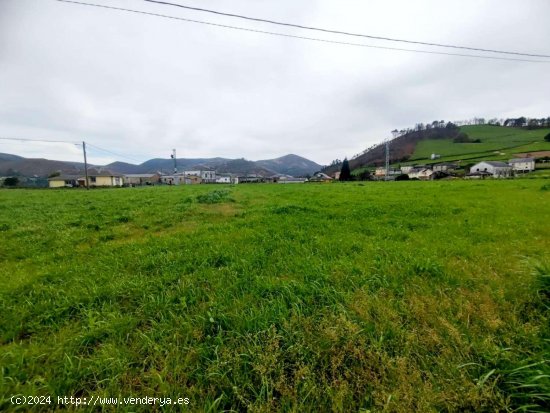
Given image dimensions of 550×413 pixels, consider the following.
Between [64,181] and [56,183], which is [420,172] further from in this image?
[56,183]

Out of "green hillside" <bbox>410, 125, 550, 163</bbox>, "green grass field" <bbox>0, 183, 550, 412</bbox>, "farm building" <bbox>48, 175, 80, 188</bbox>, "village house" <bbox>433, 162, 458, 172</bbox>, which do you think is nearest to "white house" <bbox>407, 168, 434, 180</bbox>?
"village house" <bbox>433, 162, 458, 172</bbox>

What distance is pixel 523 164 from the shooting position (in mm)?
72125

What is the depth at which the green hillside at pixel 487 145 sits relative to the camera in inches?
3509

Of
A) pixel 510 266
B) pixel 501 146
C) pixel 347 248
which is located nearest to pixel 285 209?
pixel 347 248

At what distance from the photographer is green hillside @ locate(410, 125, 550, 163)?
89.1 m

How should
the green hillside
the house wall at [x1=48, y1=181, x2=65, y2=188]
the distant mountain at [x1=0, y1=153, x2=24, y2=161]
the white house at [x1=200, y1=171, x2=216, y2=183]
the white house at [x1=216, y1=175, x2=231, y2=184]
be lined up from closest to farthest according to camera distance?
the house wall at [x1=48, y1=181, x2=65, y2=188] → the green hillside → the white house at [x1=216, y1=175, x2=231, y2=184] → the white house at [x1=200, y1=171, x2=216, y2=183] → the distant mountain at [x1=0, y1=153, x2=24, y2=161]

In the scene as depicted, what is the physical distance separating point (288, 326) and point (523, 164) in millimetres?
104873

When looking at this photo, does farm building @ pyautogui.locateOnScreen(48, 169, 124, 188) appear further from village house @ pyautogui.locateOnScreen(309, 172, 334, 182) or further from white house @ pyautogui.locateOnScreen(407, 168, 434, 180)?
white house @ pyautogui.locateOnScreen(407, 168, 434, 180)

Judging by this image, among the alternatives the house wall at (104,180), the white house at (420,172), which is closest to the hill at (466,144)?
the white house at (420,172)

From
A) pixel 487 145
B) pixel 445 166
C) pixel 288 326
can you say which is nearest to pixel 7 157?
pixel 288 326

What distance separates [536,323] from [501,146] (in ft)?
446

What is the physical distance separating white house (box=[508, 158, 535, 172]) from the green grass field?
313ft

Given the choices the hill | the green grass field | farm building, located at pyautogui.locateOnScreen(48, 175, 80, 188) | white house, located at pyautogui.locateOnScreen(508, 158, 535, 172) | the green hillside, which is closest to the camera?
the green grass field

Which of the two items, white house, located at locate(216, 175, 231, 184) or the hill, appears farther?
white house, located at locate(216, 175, 231, 184)
